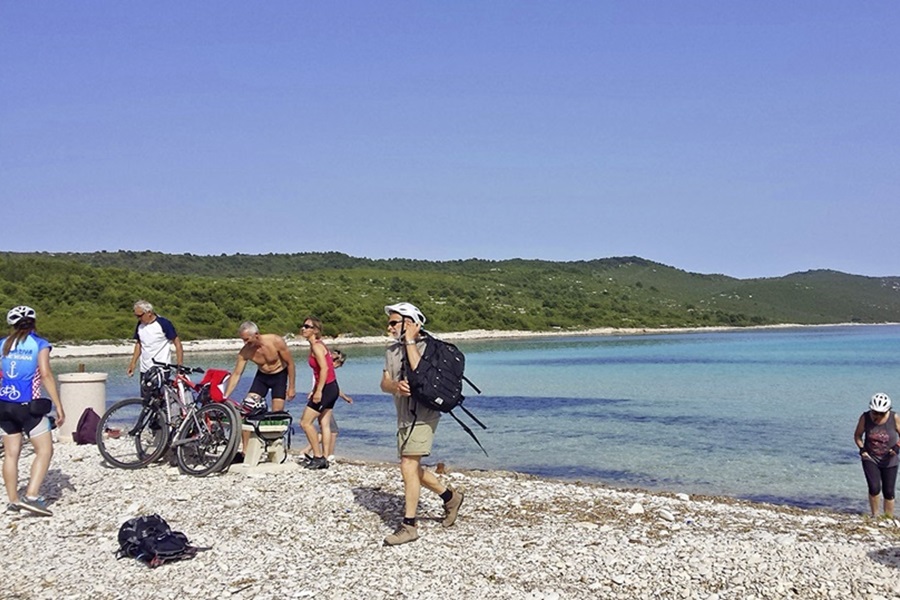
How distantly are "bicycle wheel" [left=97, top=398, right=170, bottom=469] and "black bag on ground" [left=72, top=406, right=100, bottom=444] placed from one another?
1.67 metres

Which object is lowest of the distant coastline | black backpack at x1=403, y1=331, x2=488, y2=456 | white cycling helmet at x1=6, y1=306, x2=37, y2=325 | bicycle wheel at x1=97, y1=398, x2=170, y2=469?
the distant coastline

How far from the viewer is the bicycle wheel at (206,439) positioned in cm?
1036

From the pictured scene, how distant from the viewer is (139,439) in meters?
11.1

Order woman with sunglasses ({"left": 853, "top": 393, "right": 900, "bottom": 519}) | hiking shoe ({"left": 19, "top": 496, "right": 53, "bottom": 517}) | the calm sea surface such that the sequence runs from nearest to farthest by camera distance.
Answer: hiking shoe ({"left": 19, "top": 496, "right": 53, "bottom": 517}), woman with sunglasses ({"left": 853, "top": 393, "right": 900, "bottom": 519}), the calm sea surface

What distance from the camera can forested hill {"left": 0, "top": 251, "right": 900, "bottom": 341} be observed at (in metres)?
64.4

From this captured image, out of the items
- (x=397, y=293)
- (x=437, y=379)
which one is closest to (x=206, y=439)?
(x=437, y=379)

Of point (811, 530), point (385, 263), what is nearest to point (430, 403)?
point (811, 530)

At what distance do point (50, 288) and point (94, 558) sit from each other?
62.8 meters

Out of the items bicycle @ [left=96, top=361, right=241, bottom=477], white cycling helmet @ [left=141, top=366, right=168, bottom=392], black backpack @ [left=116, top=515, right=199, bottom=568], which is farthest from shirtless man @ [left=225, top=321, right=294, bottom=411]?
black backpack @ [left=116, top=515, right=199, bottom=568]

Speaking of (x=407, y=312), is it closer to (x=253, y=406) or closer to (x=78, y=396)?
(x=253, y=406)

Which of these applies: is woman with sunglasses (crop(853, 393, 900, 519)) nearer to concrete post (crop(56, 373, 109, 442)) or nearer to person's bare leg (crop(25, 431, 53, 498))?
person's bare leg (crop(25, 431, 53, 498))

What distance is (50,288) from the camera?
6366 cm

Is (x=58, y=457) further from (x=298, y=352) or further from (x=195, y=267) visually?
(x=195, y=267)

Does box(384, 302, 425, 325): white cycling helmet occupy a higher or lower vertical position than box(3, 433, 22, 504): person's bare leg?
higher
